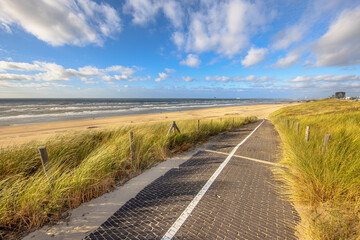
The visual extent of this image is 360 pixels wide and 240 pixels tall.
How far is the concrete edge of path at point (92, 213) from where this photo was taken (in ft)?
7.82

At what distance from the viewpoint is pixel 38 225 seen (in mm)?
2510

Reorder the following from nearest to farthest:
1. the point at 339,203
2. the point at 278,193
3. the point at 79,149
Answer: the point at 339,203 < the point at 278,193 < the point at 79,149

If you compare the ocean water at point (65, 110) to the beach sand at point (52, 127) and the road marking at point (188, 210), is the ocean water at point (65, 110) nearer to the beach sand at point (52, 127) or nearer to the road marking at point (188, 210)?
the beach sand at point (52, 127)

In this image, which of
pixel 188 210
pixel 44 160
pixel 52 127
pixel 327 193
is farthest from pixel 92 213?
pixel 52 127

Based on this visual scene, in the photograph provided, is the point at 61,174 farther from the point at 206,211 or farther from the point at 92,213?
the point at 206,211

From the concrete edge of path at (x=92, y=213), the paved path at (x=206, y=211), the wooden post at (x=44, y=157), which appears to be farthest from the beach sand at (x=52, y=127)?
the paved path at (x=206, y=211)

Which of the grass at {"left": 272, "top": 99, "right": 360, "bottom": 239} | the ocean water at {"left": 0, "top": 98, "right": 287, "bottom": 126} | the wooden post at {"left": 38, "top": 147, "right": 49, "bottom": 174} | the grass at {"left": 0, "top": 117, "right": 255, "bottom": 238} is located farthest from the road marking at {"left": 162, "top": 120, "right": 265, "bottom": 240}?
the ocean water at {"left": 0, "top": 98, "right": 287, "bottom": 126}

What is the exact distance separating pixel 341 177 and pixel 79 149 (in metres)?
7.52

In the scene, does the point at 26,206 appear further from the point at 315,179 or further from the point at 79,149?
the point at 315,179

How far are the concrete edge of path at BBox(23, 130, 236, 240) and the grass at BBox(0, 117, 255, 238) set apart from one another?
→ 0.21m

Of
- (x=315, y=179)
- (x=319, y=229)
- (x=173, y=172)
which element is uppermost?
(x=315, y=179)

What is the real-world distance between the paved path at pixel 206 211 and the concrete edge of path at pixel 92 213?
18 cm

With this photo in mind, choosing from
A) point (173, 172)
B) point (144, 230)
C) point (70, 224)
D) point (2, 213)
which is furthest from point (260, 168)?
point (2, 213)

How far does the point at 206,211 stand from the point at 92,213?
232cm
